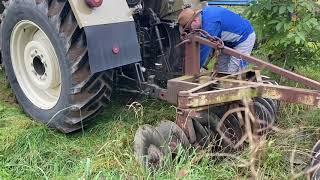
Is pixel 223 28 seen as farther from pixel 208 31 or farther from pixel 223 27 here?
pixel 208 31

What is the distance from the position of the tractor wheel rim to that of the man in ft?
3.66

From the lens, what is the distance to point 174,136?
3.43m

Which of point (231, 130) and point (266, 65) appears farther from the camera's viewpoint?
point (231, 130)

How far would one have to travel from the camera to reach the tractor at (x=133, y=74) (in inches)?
136

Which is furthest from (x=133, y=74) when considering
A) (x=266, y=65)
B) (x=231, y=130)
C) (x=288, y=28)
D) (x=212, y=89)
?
(x=288, y=28)

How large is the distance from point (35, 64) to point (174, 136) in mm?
1630

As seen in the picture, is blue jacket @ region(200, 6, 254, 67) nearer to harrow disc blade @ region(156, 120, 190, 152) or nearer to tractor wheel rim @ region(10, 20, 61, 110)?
harrow disc blade @ region(156, 120, 190, 152)

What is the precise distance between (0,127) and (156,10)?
1.66 m

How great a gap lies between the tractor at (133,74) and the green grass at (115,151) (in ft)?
0.40

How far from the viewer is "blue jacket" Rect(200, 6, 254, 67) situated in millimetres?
4176

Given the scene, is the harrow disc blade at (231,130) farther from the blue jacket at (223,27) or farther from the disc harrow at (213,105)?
the blue jacket at (223,27)

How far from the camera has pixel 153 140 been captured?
3445 mm

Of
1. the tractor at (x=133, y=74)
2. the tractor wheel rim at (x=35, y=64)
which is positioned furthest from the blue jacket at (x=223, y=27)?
the tractor wheel rim at (x=35, y=64)

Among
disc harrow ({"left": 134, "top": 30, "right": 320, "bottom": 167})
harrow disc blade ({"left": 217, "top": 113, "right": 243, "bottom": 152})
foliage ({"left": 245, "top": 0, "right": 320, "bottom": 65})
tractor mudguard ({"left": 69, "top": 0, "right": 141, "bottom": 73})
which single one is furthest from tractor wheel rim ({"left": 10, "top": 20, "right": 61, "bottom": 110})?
foliage ({"left": 245, "top": 0, "right": 320, "bottom": 65})
